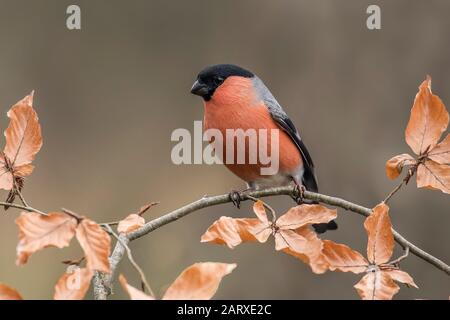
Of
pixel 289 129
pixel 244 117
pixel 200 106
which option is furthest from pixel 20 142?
pixel 200 106

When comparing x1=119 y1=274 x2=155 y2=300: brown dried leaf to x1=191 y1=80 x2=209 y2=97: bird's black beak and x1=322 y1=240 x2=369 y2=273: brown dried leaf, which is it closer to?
x1=322 y1=240 x2=369 y2=273: brown dried leaf

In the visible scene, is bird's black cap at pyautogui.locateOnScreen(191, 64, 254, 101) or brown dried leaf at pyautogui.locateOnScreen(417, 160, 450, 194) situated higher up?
bird's black cap at pyautogui.locateOnScreen(191, 64, 254, 101)

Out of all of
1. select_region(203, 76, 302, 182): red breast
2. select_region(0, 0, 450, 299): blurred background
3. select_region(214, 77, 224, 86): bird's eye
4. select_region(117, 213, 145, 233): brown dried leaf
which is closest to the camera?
select_region(117, 213, 145, 233): brown dried leaf

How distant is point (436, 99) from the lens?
147 centimetres

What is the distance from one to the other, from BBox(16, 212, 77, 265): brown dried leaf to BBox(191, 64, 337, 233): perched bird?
4.81 ft

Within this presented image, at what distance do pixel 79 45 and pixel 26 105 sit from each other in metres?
4.38

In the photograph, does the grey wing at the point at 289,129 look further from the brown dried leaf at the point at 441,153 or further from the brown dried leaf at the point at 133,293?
the brown dried leaf at the point at 133,293

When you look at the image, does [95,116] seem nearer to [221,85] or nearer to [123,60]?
[123,60]

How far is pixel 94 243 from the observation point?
1185mm

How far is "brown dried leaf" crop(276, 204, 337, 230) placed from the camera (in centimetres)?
144

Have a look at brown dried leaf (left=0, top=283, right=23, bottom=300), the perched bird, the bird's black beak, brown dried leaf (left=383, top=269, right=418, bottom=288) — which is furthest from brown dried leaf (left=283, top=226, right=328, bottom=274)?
the bird's black beak

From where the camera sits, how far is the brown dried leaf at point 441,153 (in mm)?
1503

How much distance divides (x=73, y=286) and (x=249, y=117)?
5.44 feet
